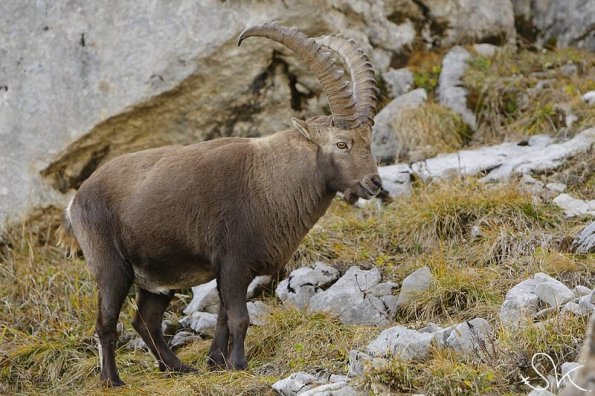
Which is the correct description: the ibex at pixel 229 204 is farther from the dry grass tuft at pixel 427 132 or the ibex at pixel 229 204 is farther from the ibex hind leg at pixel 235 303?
the dry grass tuft at pixel 427 132

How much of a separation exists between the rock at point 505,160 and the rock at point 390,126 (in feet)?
1.88

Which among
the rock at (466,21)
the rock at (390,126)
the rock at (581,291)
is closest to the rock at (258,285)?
the rock at (390,126)

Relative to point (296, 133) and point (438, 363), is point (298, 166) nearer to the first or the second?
point (296, 133)

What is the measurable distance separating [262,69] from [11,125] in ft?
10.5

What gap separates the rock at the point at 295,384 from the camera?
22.7 feet

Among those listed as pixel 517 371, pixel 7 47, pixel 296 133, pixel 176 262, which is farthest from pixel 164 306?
pixel 7 47

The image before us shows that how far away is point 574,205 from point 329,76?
324 centimetres

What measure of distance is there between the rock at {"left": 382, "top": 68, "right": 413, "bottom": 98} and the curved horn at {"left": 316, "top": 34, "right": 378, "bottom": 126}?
392cm

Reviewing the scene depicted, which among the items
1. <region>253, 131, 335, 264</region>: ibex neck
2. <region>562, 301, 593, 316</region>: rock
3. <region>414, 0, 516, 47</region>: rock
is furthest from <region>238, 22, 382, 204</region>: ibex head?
<region>414, 0, 516, 47</region>: rock

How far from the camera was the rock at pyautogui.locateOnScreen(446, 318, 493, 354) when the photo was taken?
6.73 meters

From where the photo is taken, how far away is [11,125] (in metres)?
11.7

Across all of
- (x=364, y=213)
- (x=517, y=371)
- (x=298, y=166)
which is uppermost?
(x=298, y=166)

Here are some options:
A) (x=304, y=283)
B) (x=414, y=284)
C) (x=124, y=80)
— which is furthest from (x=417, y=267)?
(x=124, y=80)

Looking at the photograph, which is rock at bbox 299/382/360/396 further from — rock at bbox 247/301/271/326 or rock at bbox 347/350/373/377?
rock at bbox 247/301/271/326
